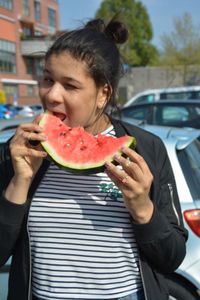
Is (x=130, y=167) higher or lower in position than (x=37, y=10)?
lower

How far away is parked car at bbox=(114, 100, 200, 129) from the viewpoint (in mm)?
9445

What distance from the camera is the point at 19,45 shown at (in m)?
50.2

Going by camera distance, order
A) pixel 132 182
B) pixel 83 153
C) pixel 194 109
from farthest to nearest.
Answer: pixel 194 109 → pixel 83 153 → pixel 132 182

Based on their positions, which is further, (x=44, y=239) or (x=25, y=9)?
(x=25, y=9)

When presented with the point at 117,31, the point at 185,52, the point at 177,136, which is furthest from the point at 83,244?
the point at 185,52

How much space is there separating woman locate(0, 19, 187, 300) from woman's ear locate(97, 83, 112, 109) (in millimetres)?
34

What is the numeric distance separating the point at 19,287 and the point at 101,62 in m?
1.07

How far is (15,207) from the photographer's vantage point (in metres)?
1.82

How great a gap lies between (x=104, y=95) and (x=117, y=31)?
0.38 metres

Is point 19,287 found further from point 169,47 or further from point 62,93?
point 169,47

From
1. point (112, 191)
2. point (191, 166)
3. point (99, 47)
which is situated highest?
point (99, 47)

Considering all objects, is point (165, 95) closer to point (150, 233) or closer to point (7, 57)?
point (150, 233)

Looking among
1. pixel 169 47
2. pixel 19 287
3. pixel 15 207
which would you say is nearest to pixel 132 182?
pixel 15 207

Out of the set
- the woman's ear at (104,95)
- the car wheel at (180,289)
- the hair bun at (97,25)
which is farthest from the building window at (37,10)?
the woman's ear at (104,95)
